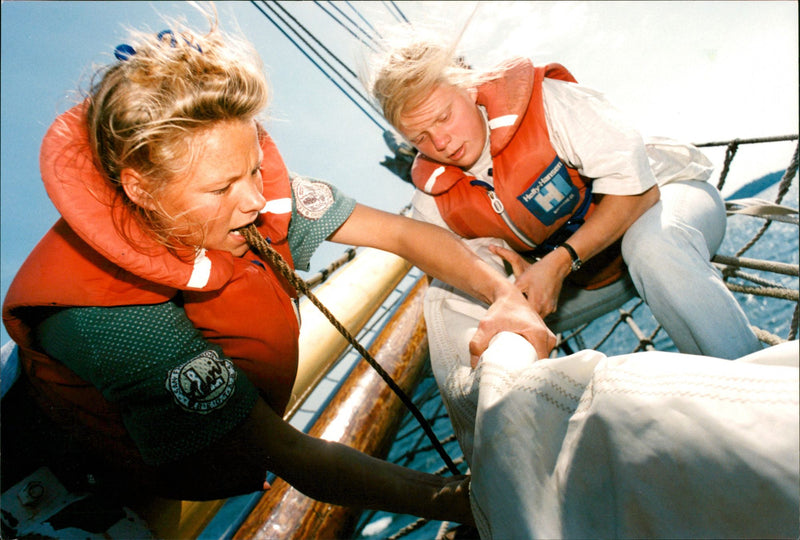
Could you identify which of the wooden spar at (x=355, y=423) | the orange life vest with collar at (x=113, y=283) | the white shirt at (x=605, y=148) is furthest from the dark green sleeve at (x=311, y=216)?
the wooden spar at (x=355, y=423)

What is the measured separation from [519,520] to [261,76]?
98cm

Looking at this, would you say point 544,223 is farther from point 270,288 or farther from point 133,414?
point 133,414

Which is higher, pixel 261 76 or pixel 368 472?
pixel 261 76

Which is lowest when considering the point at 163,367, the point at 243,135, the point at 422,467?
the point at 422,467

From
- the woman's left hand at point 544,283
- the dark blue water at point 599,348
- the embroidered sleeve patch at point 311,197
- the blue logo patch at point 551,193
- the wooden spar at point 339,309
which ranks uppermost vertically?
the embroidered sleeve patch at point 311,197

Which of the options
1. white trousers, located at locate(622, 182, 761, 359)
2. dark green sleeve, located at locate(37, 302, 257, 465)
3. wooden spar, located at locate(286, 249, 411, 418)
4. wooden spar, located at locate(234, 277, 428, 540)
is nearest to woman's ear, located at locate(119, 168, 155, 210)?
dark green sleeve, located at locate(37, 302, 257, 465)

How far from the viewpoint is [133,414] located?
0.80 meters

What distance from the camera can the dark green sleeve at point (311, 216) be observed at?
1.20m

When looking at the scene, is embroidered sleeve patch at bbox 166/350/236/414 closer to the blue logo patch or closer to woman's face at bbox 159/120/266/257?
woman's face at bbox 159/120/266/257

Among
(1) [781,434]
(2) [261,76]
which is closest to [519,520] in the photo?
(1) [781,434]

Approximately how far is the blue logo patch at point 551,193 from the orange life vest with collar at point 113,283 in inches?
32.1

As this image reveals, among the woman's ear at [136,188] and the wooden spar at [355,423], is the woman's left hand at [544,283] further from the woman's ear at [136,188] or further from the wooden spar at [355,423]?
the woman's ear at [136,188]

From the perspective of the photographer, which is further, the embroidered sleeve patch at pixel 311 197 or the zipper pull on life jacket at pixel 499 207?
the zipper pull on life jacket at pixel 499 207

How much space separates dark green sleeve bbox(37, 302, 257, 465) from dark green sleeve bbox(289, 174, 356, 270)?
45cm
